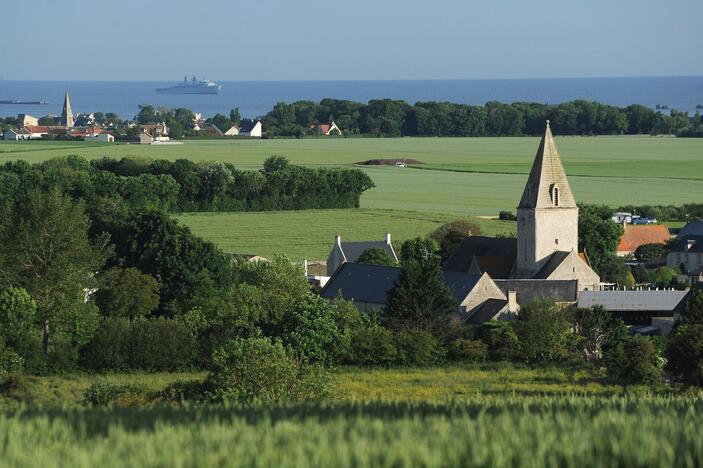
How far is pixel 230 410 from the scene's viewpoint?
20.3 metres

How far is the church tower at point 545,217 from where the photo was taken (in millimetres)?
55188

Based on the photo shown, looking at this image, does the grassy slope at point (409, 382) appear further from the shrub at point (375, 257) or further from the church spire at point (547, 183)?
the shrub at point (375, 257)

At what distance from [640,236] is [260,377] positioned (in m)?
43.2

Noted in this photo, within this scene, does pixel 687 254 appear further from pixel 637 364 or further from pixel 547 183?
pixel 637 364

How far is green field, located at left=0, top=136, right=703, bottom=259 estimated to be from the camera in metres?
79.8

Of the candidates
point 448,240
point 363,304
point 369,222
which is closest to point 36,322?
point 363,304

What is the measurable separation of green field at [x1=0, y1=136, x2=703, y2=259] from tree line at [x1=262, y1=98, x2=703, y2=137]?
591 centimetres

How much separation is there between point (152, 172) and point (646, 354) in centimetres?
6270

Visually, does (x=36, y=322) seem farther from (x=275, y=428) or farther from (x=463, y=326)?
(x=275, y=428)

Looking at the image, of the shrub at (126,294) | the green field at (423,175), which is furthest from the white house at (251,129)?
the shrub at (126,294)

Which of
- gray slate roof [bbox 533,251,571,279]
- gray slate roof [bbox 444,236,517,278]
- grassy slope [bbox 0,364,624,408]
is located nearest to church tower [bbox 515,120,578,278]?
gray slate roof [bbox 533,251,571,279]

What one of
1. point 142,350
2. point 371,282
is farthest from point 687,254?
point 142,350

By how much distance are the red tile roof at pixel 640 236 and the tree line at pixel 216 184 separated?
2616 cm

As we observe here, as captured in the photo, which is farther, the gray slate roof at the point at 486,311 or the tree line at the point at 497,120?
the tree line at the point at 497,120
